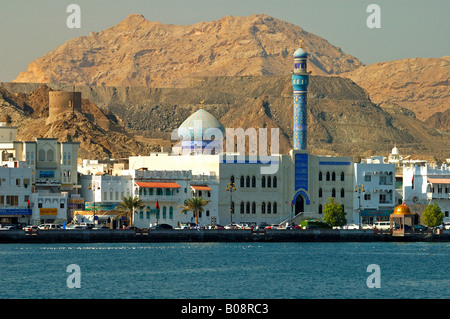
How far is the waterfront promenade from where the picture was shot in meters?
97.8

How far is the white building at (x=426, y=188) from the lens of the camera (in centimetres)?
12612

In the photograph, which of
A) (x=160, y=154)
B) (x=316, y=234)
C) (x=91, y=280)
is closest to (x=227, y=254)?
(x=316, y=234)

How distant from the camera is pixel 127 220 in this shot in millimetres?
112812

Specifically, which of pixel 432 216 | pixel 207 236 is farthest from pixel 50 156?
pixel 432 216

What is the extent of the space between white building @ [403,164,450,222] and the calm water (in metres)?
19.7

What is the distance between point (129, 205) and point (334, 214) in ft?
70.2

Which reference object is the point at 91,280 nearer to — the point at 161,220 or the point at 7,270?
the point at 7,270

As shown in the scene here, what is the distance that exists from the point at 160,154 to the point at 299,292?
2410 inches

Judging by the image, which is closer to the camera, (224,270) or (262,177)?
(224,270)

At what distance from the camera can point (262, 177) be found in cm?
11994

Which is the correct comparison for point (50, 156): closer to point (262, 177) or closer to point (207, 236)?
point (262, 177)

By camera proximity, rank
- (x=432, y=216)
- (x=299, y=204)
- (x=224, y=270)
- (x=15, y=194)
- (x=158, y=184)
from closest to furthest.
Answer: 1. (x=224, y=270)
2. (x=15, y=194)
3. (x=158, y=184)
4. (x=432, y=216)
5. (x=299, y=204)

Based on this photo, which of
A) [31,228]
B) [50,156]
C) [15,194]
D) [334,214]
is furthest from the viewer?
[50,156]

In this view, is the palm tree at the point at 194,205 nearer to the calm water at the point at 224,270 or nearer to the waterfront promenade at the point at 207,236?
the waterfront promenade at the point at 207,236
